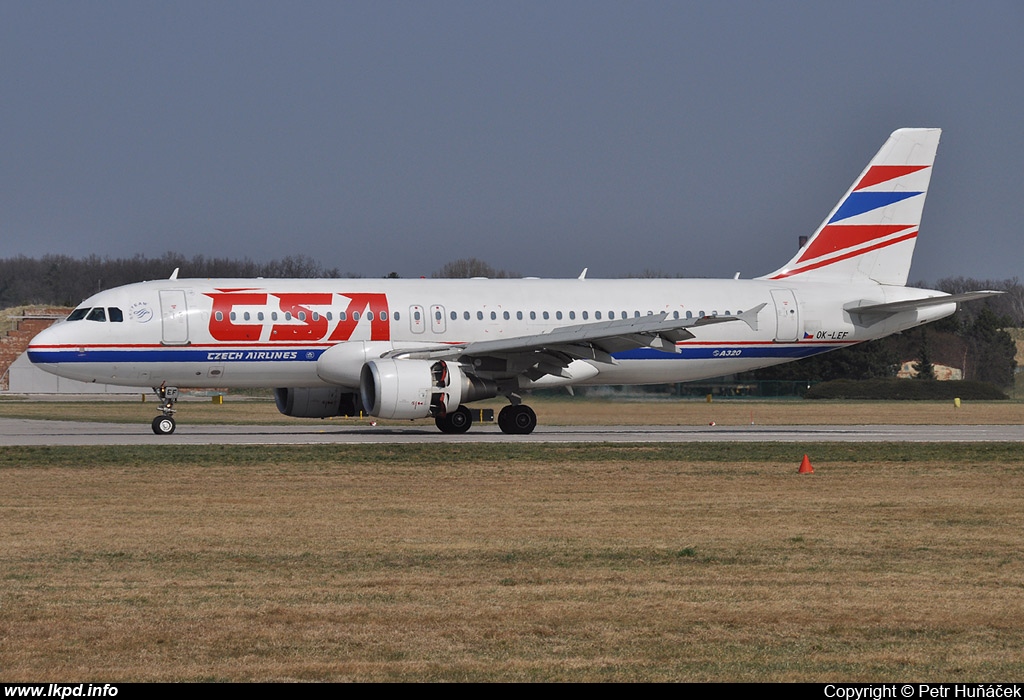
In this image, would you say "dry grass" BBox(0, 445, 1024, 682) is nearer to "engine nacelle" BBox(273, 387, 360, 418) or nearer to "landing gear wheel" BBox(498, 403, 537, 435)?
"landing gear wheel" BBox(498, 403, 537, 435)

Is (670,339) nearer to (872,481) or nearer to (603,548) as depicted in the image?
(872,481)

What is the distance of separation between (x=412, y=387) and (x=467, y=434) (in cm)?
369

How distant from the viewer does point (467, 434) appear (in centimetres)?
3128

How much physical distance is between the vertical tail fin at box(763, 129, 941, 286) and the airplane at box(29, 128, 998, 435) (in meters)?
0.04

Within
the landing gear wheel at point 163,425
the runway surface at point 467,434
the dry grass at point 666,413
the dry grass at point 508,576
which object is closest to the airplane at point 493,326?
the landing gear wheel at point 163,425

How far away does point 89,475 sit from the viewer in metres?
20.7

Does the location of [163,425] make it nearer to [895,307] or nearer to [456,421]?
[456,421]

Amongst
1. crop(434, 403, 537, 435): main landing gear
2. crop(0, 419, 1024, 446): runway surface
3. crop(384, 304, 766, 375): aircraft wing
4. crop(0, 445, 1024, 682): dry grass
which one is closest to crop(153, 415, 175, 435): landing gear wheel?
crop(0, 419, 1024, 446): runway surface

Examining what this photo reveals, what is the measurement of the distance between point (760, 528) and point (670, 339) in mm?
15016

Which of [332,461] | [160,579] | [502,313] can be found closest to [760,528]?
[160,579]

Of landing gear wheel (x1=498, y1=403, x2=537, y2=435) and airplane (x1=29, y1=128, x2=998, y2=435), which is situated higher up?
airplane (x1=29, y1=128, x2=998, y2=435)

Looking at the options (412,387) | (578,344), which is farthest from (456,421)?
(578,344)

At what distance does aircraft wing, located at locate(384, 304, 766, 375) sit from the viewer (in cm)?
2911

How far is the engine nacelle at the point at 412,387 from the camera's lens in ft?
91.2
